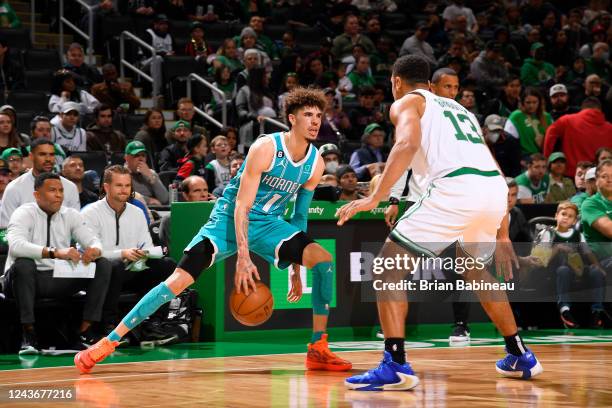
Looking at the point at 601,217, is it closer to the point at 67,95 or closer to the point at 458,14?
the point at 67,95

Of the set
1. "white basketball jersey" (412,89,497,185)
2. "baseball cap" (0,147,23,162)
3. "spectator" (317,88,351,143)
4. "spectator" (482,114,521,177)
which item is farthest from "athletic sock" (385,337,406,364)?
"spectator" (482,114,521,177)

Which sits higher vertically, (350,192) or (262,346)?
(350,192)

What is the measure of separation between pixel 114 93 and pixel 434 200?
9.40 meters

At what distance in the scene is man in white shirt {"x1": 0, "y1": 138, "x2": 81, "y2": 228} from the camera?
9930mm

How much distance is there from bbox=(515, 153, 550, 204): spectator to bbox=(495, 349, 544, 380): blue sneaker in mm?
6592

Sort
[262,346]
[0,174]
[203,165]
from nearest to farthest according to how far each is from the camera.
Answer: [262,346], [0,174], [203,165]

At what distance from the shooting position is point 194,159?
1321 cm

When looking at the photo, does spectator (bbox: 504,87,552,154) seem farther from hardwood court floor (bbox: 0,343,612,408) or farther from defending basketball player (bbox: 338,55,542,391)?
defending basketball player (bbox: 338,55,542,391)

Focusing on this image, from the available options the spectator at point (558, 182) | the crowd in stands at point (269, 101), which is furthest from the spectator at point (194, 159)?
the spectator at point (558, 182)

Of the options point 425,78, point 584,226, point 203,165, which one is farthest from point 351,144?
point 425,78

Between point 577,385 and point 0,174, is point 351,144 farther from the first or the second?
point 577,385

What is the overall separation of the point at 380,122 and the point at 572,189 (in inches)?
132

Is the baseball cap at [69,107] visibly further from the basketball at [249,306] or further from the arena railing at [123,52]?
the basketball at [249,306]

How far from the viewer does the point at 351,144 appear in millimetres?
15320
